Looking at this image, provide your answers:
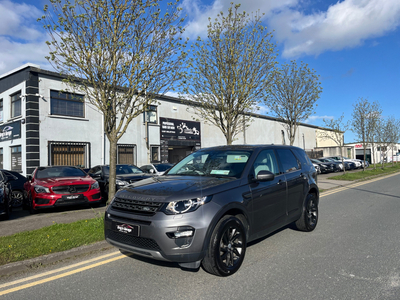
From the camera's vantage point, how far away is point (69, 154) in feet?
59.5

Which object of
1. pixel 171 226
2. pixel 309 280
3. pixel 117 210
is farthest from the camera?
pixel 117 210

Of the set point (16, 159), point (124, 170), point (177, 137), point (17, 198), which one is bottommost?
point (17, 198)

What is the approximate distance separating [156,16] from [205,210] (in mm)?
5876

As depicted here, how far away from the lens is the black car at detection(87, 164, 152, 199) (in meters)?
11.0

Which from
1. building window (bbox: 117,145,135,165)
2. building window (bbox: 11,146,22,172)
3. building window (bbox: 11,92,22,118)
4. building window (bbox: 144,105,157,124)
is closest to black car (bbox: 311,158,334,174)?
building window (bbox: 144,105,157,124)

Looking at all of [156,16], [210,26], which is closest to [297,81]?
[210,26]

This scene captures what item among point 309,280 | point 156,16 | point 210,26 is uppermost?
point 210,26

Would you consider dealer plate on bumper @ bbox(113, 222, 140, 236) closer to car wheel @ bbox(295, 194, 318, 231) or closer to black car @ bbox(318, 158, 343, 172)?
car wheel @ bbox(295, 194, 318, 231)

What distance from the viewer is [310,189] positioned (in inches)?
242

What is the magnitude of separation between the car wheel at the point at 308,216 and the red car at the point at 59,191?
19.8 feet

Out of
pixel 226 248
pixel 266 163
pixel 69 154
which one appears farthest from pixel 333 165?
pixel 226 248

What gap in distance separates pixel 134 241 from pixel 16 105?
720 inches

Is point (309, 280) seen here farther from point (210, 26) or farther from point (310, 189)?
Answer: point (210, 26)

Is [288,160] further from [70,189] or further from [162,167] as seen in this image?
[162,167]
